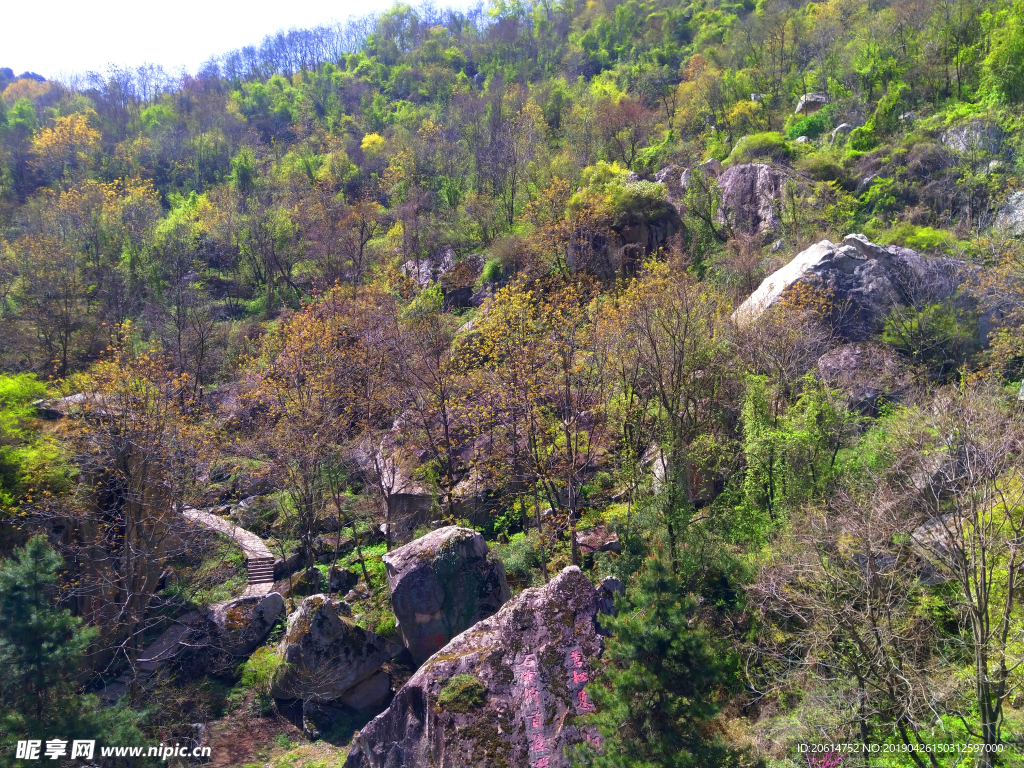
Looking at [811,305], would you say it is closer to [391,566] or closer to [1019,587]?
[1019,587]

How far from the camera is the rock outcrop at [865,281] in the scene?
18.5 m

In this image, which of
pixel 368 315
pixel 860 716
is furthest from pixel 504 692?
pixel 368 315

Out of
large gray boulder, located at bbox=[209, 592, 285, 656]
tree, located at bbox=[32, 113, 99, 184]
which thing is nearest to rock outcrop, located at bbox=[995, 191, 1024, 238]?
large gray boulder, located at bbox=[209, 592, 285, 656]

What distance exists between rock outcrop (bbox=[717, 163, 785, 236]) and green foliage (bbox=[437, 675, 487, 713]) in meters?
23.9

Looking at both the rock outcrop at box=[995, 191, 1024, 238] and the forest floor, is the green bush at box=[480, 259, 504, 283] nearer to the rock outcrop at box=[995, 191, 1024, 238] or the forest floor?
the rock outcrop at box=[995, 191, 1024, 238]

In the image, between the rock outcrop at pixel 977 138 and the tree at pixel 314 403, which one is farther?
the rock outcrop at pixel 977 138

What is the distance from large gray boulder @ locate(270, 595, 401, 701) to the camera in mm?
13695

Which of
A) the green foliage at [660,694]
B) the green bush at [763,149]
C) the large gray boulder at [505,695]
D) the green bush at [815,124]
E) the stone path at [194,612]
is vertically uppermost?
the green bush at [815,124]

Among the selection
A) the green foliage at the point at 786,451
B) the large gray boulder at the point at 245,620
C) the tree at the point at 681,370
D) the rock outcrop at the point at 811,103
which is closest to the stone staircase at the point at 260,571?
the large gray boulder at the point at 245,620

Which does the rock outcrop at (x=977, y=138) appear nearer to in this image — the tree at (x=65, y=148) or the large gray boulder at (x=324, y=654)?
the large gray boulder at (x=324, y=654)

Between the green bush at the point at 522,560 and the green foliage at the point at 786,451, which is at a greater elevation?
the green foliage at the point at 786,451

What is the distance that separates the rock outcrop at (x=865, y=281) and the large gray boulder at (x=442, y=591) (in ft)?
32.6

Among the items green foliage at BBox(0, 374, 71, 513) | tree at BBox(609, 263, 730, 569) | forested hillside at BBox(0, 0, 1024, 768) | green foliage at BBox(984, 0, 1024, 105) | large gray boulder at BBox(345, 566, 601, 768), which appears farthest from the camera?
green foliage at BBox(984, 0, 1024, 105)

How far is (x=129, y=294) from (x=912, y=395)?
35757 millimetres
